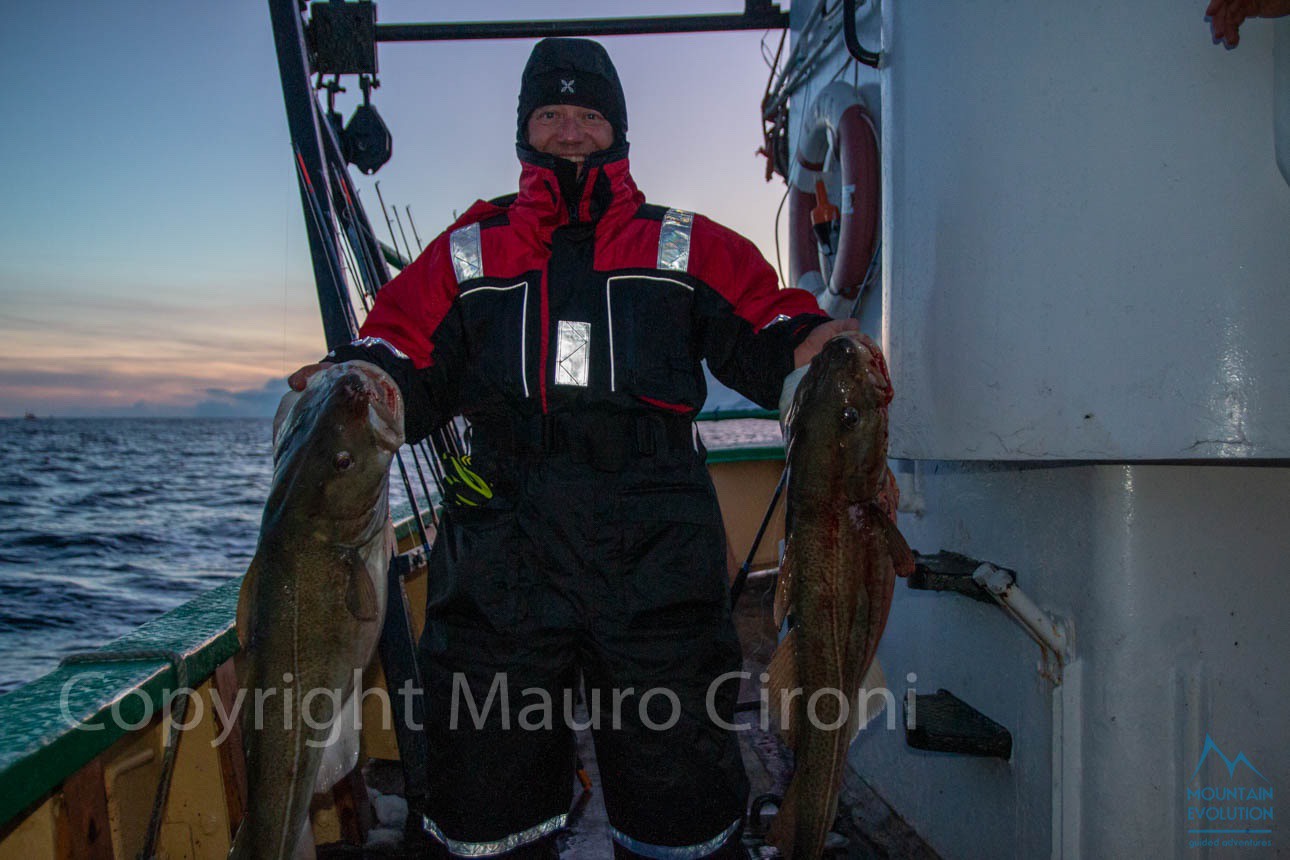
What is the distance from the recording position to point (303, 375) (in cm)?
243

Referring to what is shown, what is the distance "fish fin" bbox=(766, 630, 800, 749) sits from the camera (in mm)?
2244

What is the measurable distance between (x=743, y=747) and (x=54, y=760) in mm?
3351

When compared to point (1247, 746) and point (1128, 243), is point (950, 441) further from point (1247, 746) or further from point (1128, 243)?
point (1247, 746)

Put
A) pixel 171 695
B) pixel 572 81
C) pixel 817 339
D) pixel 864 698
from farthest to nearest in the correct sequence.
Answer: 1. pixel 572 81
2. pixel 171 695
3. pixel 817 339
4. pixel 864 698

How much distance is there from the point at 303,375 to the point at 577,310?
876mm

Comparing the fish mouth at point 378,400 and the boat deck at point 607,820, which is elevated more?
the fish mouth at point 378,400

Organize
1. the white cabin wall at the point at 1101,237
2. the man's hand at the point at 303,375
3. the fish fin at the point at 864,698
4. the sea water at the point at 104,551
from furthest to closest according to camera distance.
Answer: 1. the sea water at the point at 104,551
2. the man's hand at the point at 303,375
3. the fish fin at the point at 864,698
4. the white cabin wall at the point at 1101,237

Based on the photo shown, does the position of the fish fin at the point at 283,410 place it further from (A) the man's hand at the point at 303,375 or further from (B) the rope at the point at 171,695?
(B) the rope at the point at 171,695

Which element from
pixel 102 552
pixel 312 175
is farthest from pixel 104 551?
pixel 312 175

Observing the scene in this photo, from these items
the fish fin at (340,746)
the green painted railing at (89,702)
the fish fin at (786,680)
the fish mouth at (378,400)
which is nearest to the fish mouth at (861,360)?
the fish fin at (786,680)

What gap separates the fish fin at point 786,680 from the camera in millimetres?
2244

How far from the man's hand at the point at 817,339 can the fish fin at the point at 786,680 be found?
78 centimetres

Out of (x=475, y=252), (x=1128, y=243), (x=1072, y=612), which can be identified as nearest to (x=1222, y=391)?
(x=1128, y=243)

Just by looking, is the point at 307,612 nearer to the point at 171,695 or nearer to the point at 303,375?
the point at 303,375
